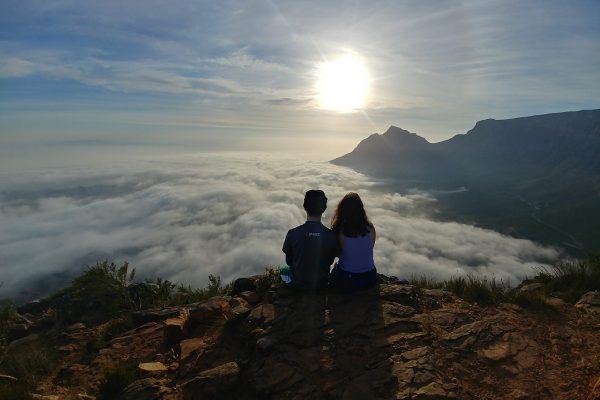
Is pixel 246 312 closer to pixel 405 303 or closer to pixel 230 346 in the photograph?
pixel 230 346

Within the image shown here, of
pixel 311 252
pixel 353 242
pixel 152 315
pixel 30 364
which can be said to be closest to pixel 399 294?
pixel 353 242

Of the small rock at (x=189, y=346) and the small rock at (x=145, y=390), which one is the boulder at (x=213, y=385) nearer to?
the small rock at (x=145, y=390)

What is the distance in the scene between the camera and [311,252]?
7.08 meters

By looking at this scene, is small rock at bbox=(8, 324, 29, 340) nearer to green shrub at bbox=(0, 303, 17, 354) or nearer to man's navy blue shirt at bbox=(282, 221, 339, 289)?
green shrub at bbox=(0, 303, 17, 354)

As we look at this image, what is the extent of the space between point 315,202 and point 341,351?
8.73ft

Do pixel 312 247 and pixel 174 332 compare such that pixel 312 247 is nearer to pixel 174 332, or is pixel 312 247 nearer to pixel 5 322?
pixel 174 332

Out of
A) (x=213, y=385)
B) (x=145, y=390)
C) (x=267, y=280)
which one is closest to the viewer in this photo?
(x=213, y=385)

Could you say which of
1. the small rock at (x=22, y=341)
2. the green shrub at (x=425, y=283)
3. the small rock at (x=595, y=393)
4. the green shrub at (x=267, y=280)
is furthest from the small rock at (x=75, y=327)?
the small rock at (x=595, y=393)

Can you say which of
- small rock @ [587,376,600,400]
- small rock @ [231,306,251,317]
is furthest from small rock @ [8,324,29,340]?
small rock @ [587,376,600,400]

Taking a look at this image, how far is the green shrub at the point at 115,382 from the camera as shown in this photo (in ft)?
19.7

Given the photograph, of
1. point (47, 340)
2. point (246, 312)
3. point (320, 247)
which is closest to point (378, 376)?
point (320, 247)

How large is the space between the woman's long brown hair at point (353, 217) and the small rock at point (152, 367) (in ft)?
13.4

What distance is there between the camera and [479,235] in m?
160

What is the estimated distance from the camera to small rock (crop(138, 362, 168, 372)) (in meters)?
6.29
